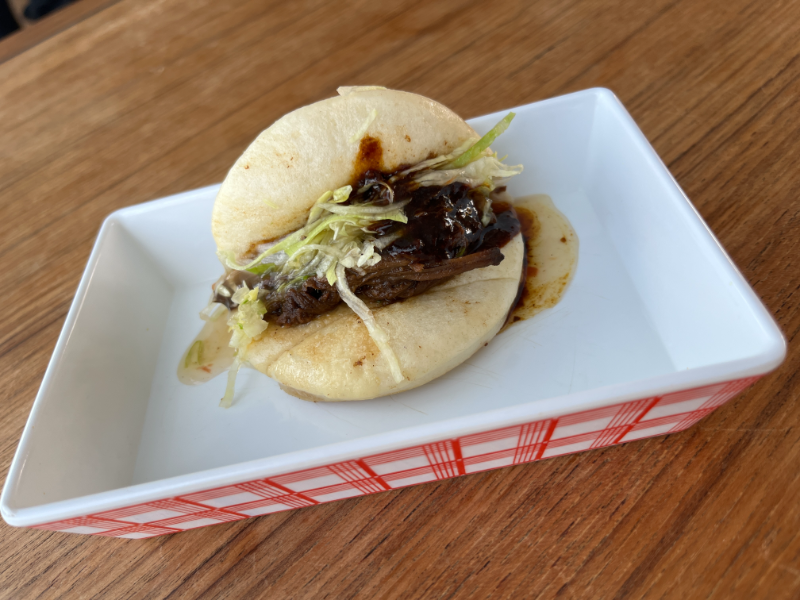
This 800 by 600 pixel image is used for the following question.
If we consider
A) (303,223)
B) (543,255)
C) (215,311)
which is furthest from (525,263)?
(215,311)

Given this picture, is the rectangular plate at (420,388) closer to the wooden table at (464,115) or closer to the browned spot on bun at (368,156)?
the wooden table at (464,115)

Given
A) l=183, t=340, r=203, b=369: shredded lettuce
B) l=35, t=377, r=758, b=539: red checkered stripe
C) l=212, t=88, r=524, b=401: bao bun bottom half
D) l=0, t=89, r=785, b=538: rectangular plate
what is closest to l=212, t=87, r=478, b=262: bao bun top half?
l=212, t=88, r=524, b=401: bao bun bottom half

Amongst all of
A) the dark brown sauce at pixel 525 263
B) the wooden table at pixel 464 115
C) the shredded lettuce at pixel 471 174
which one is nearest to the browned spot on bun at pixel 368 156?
the shredded lettuce at pixel 471 174

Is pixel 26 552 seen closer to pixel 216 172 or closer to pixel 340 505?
pixel 340 505

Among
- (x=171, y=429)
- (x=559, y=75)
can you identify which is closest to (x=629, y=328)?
(x=559, y=75)

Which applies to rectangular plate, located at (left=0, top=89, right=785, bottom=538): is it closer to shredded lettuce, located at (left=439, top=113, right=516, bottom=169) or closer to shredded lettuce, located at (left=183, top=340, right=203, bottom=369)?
shredded lettuce, located at (left=183, top=340, right=203, bottom=369)

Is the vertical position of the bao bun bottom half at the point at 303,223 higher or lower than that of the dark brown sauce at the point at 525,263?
higher
